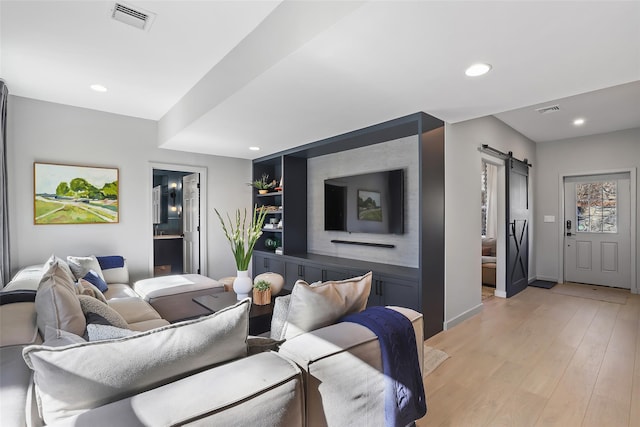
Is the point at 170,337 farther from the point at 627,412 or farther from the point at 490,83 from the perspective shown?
the point at 627,412

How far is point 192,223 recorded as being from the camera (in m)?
5.36

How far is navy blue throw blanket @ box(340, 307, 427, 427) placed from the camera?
147cm

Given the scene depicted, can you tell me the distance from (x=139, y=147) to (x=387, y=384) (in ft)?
14.7

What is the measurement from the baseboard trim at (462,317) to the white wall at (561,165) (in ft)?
9.72

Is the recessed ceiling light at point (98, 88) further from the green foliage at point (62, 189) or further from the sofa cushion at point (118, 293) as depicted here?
the sofa cushion at point (118, 293)

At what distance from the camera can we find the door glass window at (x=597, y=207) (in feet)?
17.4

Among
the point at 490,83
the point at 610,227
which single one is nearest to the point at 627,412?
the point at 490,83

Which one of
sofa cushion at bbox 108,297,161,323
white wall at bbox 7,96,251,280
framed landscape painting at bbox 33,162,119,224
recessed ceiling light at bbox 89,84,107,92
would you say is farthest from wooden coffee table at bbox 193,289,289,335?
recessed ceiling light at bbox 89,84,107,92

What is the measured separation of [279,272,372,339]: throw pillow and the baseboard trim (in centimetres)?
218

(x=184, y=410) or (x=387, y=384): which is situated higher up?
(x=184, y=410)

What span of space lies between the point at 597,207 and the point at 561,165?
3.03 ft

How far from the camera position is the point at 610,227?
532 centimetres

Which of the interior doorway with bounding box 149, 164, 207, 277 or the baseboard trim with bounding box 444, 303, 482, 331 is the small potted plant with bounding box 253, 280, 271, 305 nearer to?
the baseboard trim with bounding box 444, 303, 482, 331

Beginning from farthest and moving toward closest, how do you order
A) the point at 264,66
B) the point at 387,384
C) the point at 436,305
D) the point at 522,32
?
the point at 436,305, the point at 264,66, the point at 522,32, the point at 387,384
